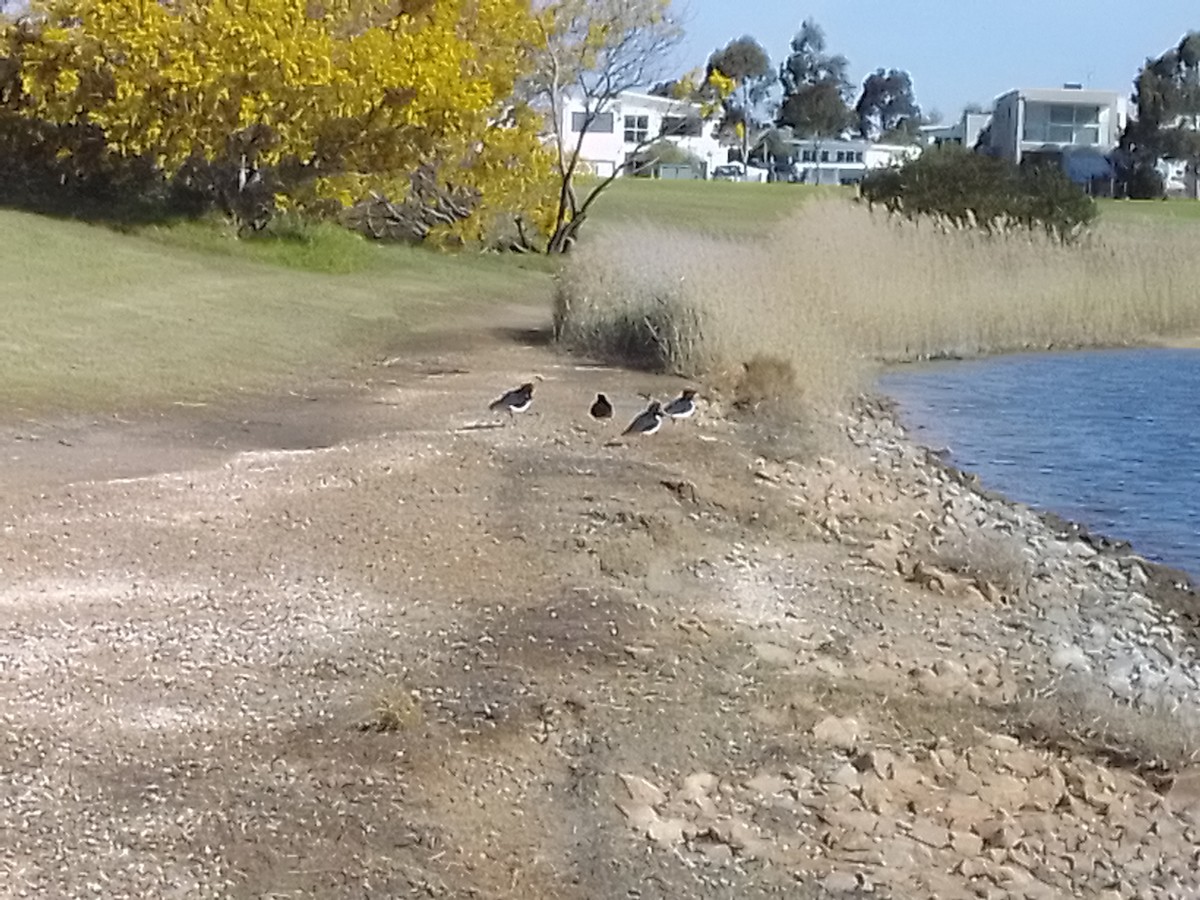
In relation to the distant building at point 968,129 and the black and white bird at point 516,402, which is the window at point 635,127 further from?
the black and white bird at point 516,402

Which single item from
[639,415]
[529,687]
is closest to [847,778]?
[529,687]

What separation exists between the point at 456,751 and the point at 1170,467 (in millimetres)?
9543

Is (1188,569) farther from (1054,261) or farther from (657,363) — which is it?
(1054,261)

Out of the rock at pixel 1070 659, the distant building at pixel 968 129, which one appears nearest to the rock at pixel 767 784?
the rock at pixel 1070 659

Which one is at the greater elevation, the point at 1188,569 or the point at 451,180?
the point at 451,180

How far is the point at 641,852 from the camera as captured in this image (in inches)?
214

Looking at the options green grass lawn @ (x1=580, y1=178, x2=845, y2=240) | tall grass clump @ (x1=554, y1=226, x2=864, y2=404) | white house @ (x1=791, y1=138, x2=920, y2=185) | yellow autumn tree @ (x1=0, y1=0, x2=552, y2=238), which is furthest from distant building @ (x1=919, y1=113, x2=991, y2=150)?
tall grass clump @ (x1=554, y1=226, x2=864, y2=404)

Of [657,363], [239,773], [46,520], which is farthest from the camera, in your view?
[657,363]

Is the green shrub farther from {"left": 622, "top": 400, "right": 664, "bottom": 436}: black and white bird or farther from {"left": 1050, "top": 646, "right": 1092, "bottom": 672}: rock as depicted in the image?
{"left": 1050, "top": 646, "right": 1092, "bottom": 672}: rock

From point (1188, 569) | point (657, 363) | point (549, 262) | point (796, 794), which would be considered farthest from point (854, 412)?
point (549, 262)

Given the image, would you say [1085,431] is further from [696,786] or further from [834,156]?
[834,156]

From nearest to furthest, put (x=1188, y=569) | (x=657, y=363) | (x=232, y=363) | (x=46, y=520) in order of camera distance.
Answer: (x=46, y=520) → (x=1188, y=569) → (x=232, y=363) → (x=657, y=363)

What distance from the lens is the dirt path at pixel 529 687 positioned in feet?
17.6

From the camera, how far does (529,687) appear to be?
6.77 meters
